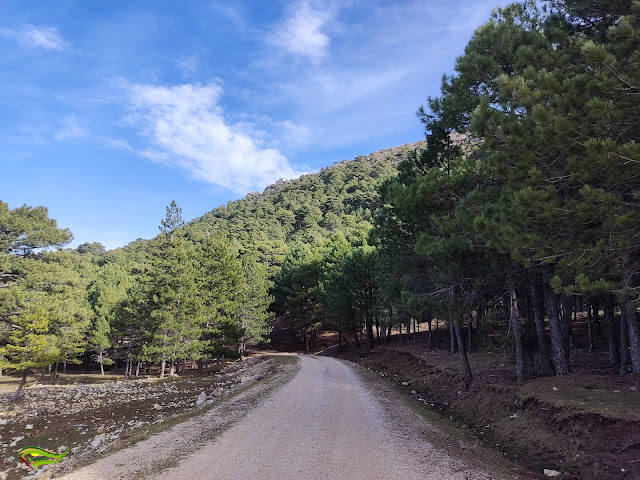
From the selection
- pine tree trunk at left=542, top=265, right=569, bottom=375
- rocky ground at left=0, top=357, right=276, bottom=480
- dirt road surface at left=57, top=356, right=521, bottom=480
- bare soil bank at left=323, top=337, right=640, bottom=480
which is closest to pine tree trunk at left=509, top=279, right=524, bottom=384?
bare soil bank at left=323, top=337, right=640, bottom=480

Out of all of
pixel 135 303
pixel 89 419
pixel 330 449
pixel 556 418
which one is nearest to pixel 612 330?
pixel 556 418

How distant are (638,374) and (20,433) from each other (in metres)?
21.1

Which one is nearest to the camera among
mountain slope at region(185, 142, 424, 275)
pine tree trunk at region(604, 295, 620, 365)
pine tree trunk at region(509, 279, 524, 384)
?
pine tree trunk at region(509, 279, 524, 384)

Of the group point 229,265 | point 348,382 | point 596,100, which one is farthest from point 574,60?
point 229,265

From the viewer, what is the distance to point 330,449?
723cm

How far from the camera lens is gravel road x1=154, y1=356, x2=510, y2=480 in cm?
609

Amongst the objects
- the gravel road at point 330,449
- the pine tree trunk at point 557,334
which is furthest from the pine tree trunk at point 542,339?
the gravel road at point 330,449

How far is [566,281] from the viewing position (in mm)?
9719

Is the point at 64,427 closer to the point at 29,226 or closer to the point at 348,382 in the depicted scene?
the point at 348,382

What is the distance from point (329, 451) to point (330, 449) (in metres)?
0.12

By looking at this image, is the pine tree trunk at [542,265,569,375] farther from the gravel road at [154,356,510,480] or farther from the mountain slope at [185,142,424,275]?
the mountain slope at [185,142,424,275]

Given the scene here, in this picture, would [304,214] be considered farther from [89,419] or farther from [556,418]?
[556,418]

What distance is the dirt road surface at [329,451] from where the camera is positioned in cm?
608

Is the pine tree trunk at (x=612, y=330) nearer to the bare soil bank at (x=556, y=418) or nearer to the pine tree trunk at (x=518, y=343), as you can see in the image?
the bare soil bank at (x=556, y=418)
